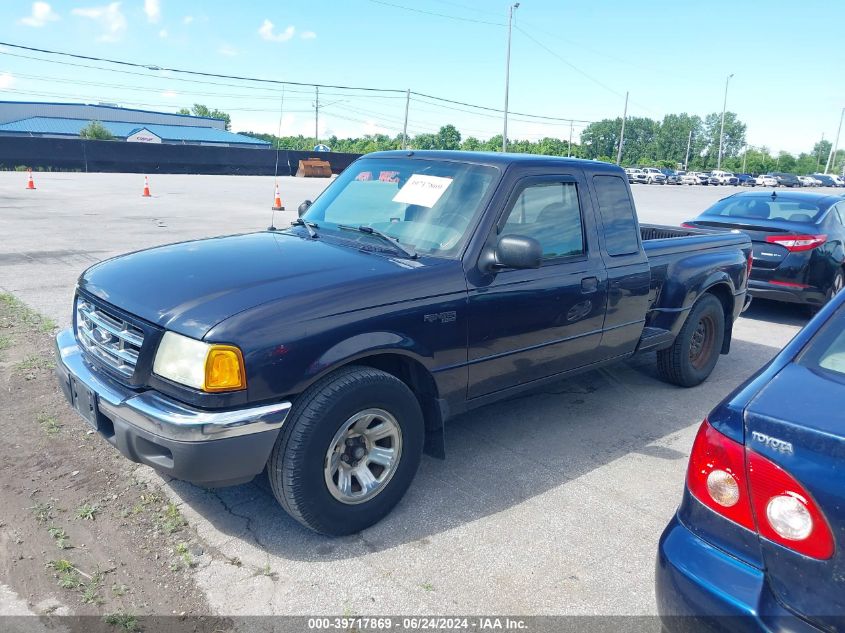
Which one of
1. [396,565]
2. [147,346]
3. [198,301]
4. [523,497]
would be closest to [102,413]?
[147,346]

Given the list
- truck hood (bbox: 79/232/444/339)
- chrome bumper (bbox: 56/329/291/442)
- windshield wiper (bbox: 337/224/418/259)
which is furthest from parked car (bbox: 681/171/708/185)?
chrome bumper (bbox: 56/329/291/442)

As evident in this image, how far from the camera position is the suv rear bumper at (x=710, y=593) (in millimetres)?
1821

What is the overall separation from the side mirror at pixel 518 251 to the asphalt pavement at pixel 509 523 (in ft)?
4.27

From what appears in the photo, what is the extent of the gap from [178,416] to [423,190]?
2.01m

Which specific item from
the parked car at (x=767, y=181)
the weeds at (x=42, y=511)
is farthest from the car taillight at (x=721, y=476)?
the parked car at (x=767, y=181)

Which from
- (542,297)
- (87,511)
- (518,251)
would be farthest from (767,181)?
(87,511)

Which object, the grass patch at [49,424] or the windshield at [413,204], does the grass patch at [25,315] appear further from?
the windshield at [413,204]

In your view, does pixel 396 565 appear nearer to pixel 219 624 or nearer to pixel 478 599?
pixel 478 599

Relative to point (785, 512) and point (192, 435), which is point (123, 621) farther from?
point (785, 512)

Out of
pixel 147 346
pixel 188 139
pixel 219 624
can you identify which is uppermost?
pixel 188 139

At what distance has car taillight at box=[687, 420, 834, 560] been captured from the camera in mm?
1785

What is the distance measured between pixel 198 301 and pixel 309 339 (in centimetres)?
54

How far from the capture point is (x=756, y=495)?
192 cm

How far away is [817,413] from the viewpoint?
191 centimetres
